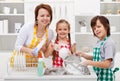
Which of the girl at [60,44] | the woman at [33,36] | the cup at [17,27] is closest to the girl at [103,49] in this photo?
the girl at [60,44]

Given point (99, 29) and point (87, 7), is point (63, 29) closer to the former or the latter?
point (99, 29)

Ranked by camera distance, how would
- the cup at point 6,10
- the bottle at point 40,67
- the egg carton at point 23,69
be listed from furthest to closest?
the cup at point 6,10 → the egg carton at point 23,69 → the bottle at point 40,67

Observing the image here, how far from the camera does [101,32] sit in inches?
97.4

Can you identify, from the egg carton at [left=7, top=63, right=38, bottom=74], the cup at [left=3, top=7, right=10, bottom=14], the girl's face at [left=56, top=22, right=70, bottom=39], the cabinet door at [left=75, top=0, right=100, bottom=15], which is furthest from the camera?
the cup at [left=3, top=7, right=10, bottom=14]

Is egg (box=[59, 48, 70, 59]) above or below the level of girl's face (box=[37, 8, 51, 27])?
below

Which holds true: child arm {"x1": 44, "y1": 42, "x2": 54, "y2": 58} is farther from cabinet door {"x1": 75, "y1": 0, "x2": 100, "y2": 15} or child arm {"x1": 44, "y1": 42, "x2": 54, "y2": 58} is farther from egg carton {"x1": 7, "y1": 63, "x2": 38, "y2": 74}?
cabinet door {"x1": 75, "y1": 0, "x2": 100, "y2": 15}

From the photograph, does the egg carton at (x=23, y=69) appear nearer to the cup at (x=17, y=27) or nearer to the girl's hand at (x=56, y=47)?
the girl's hand at (x=56, y=47)

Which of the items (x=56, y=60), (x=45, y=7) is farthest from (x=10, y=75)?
(x=45, y=7)

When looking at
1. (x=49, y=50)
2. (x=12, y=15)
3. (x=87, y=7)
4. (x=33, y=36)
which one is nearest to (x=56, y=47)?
(x=49, y=50)

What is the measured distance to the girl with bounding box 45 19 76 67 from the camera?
2.44 m

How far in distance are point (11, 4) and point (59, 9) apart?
94 cm

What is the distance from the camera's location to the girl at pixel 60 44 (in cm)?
244

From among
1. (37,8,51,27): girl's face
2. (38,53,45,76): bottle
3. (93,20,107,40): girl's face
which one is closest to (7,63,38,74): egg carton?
(38,53,45,76): bottle

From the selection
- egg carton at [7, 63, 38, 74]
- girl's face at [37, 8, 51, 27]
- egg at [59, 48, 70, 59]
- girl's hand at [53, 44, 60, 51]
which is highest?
girl's face at [37, 8, 51, 27]
